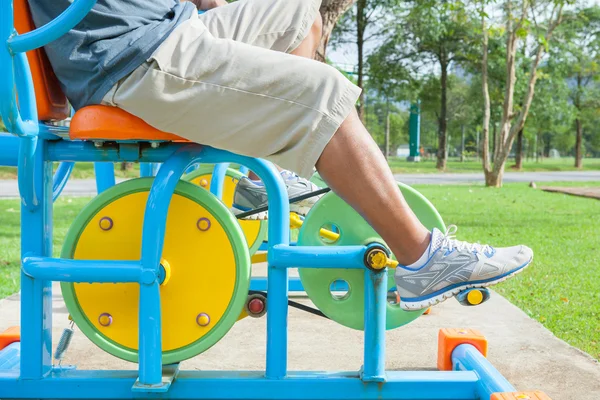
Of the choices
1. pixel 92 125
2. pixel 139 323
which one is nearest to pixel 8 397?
pixel 139 323

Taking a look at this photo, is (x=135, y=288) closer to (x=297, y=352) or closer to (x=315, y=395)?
(x=315, y=395)

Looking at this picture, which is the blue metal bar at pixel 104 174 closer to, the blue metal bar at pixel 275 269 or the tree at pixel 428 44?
the blue metal bar at pixel 275 269

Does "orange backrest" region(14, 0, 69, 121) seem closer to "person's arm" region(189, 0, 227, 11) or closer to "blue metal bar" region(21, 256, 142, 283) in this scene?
"blue metal bar" region(21, 256, 142, 283)

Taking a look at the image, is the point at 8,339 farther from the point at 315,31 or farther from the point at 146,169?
the point at 315,31

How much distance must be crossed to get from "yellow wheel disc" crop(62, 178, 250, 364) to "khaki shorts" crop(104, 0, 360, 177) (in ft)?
0.80

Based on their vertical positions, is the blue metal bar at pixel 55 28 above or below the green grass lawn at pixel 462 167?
above

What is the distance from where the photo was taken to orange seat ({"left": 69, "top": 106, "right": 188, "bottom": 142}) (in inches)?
61.6

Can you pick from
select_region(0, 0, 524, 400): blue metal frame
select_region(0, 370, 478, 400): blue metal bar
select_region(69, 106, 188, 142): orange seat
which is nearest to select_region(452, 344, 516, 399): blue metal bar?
select_region(0, 0, 524, 400): blue metal frame

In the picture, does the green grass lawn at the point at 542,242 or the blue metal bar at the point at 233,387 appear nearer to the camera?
the blue metal bar at the point at 233,387

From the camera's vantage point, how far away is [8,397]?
1.70m

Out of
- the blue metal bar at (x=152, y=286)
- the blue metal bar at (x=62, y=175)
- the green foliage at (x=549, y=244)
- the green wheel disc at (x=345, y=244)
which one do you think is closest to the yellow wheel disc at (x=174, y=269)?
the blue metal bar at (x=152, y=286)

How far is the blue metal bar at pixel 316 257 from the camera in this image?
1.67m

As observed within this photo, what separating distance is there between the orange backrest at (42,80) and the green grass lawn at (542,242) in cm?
190

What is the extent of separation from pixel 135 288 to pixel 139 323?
0.44 ft
